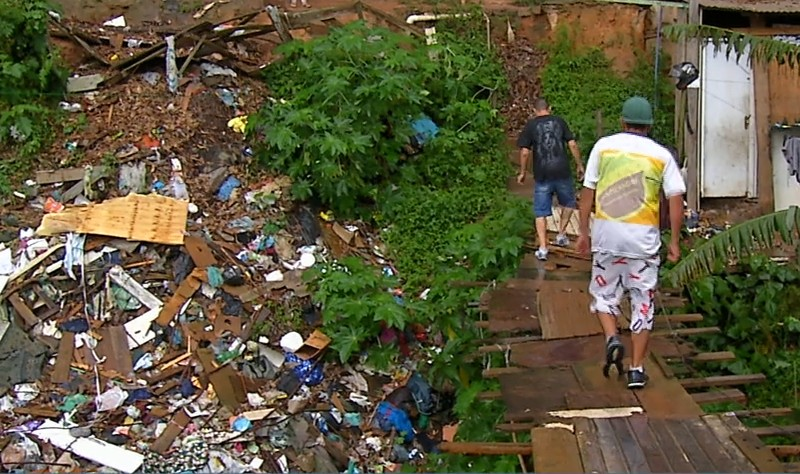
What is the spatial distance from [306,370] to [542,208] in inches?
107

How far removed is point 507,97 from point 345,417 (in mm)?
5719

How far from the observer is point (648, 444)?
4414 mm

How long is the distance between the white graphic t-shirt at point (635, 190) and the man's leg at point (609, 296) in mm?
169

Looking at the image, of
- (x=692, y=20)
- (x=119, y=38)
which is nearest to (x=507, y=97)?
(x=692, y=20)

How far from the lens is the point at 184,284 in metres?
8.52

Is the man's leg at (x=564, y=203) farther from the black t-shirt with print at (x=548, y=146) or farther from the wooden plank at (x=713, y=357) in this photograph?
the wooden plank at (x=713, y=357)

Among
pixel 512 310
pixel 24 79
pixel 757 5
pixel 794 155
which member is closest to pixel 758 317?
pixel 794 155

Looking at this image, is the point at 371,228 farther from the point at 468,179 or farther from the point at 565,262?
the point at 565,262

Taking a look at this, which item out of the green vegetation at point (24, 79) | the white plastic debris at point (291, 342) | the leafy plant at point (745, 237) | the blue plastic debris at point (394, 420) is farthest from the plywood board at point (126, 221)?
the leafy plant at point (745, 237)

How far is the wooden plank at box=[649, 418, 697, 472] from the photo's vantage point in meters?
4.16

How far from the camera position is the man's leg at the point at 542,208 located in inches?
317

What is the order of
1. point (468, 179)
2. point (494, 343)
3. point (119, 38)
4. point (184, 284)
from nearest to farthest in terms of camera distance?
1. point (494, 343)
2. point (184, 284)
3. point (468, 179)
4. point (119, 38)

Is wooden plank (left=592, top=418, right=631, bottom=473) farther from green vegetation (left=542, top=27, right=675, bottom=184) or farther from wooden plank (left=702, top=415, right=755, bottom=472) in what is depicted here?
green vegetation (left=542, top=27, right=675, bottom=184)

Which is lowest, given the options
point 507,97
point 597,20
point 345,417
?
point 345,417
